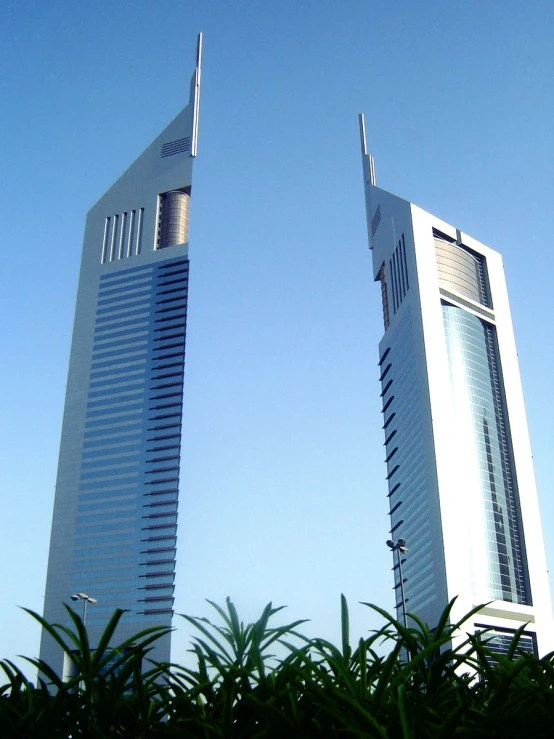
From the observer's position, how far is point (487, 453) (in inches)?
6250

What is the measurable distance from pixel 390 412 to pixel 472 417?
26.3 metres

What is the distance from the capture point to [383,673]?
488 inches

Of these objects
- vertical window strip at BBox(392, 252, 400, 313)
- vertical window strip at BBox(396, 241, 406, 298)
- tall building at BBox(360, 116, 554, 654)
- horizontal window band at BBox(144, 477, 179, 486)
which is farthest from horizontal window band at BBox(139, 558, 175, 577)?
vertical window strip at BBox(396, 241, 406, 298)

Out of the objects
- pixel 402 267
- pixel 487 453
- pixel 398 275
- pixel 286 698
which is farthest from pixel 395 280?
pixel 286 698

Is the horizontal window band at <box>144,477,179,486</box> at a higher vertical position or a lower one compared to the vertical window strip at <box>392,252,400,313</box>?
lower

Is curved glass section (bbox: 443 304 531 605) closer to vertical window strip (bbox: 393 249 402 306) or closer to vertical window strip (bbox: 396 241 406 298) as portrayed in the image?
vertical window strip (bbox: 396 241 406 298)

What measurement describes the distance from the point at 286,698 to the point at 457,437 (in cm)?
14751

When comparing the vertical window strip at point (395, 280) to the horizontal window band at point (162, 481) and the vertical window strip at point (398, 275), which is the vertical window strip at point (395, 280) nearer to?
the vertical window strip at point (398, 275)

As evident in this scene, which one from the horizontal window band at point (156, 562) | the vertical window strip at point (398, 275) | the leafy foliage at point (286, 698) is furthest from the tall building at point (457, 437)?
the leafy foliage at point (286, 698)

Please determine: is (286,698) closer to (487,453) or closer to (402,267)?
(487,453)

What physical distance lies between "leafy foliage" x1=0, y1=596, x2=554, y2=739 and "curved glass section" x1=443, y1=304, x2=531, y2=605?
455 ft

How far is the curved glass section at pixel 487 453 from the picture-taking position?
14862 centimetres

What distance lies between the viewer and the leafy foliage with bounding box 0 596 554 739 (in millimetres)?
11219

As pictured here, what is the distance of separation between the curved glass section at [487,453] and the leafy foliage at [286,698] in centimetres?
13864
